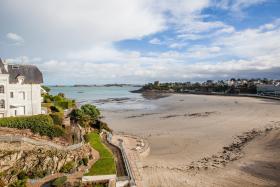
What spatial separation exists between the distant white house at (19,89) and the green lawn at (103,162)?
8682 millimetres

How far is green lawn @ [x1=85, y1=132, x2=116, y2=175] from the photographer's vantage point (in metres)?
20.6

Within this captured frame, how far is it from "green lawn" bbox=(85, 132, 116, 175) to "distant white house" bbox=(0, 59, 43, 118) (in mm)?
8682

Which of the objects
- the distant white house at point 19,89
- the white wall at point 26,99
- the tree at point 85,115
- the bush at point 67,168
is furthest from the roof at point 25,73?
the bush at point 67,168

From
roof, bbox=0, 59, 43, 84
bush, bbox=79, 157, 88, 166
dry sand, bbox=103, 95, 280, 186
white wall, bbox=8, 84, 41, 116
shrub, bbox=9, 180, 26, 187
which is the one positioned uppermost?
roof, bbox=0, 59, 43, 84

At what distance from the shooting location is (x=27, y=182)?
19281 millimetres

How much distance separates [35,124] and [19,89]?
7.06 m

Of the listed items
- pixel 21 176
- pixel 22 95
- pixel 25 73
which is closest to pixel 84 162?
pixel 21 176

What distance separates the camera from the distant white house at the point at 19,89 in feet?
84.8

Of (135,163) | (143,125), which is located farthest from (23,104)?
(143,125)

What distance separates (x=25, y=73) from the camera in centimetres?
2991

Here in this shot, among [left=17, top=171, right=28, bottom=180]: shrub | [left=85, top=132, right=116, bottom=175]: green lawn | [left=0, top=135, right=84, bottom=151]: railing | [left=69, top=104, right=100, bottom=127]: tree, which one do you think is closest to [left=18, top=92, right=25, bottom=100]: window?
[left=69, top=104, right=100, bottom=127]: tree

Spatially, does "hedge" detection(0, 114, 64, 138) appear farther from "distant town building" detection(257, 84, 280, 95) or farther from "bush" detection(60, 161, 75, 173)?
"distant town building" detection(257, 84, 280, 95)

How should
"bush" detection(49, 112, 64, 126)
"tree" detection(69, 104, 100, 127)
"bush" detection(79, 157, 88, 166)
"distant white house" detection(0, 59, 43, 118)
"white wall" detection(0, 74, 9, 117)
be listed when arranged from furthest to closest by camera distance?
"tree" detection(69, 104, 100, 127) < "bush" detection(49, 112, 64, 126) < "distant white house" detection(0, 59, 43, 118) < "white wall" detection(0, 74, 9, 117) < "bush" detection(79, 157, 88, 166)

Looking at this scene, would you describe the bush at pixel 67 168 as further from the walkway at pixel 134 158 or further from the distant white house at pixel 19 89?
the distant white house at pixel 19 89
